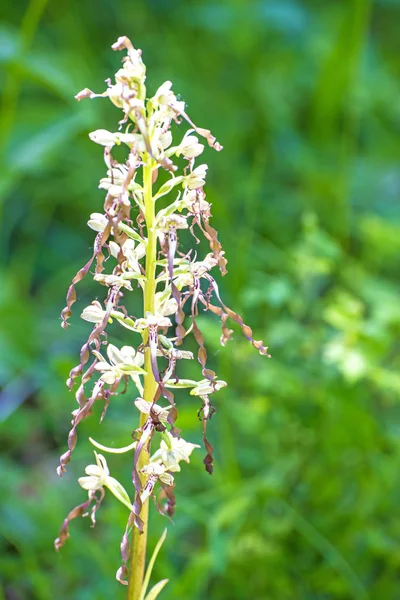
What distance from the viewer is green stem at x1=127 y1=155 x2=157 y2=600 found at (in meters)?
1.25

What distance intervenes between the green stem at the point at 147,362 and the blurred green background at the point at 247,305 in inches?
25.6

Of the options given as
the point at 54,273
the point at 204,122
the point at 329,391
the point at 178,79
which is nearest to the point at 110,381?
the point at 329,391

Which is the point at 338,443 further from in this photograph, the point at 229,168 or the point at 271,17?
the point at 271,17

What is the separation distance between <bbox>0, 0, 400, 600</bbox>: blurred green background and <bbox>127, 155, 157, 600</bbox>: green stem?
649mm

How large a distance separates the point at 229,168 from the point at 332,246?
197 centimetres

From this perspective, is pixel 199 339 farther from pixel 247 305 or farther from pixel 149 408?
pixel 247 305

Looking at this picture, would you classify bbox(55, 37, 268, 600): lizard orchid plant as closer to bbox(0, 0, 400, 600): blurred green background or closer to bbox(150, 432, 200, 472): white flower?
bbox(150, 432, 200, 472): white flower

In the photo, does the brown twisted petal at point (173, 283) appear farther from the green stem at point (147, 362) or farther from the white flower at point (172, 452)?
the white flower at point (172, 452)

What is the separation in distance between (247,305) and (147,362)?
1.38m

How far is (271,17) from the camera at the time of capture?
4.41 m

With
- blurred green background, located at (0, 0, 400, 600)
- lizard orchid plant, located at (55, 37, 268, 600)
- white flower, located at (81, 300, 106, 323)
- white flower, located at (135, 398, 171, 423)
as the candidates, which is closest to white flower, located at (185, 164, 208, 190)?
lizard orchid plant, located at (55, 37, 268, 600)

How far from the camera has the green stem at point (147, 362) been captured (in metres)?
1.25

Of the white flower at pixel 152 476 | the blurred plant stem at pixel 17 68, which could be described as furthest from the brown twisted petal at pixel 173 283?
the blurred plant stem at pixel 17 68

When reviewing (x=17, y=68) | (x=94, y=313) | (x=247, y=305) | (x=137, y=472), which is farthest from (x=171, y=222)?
(x=17, y=68)
